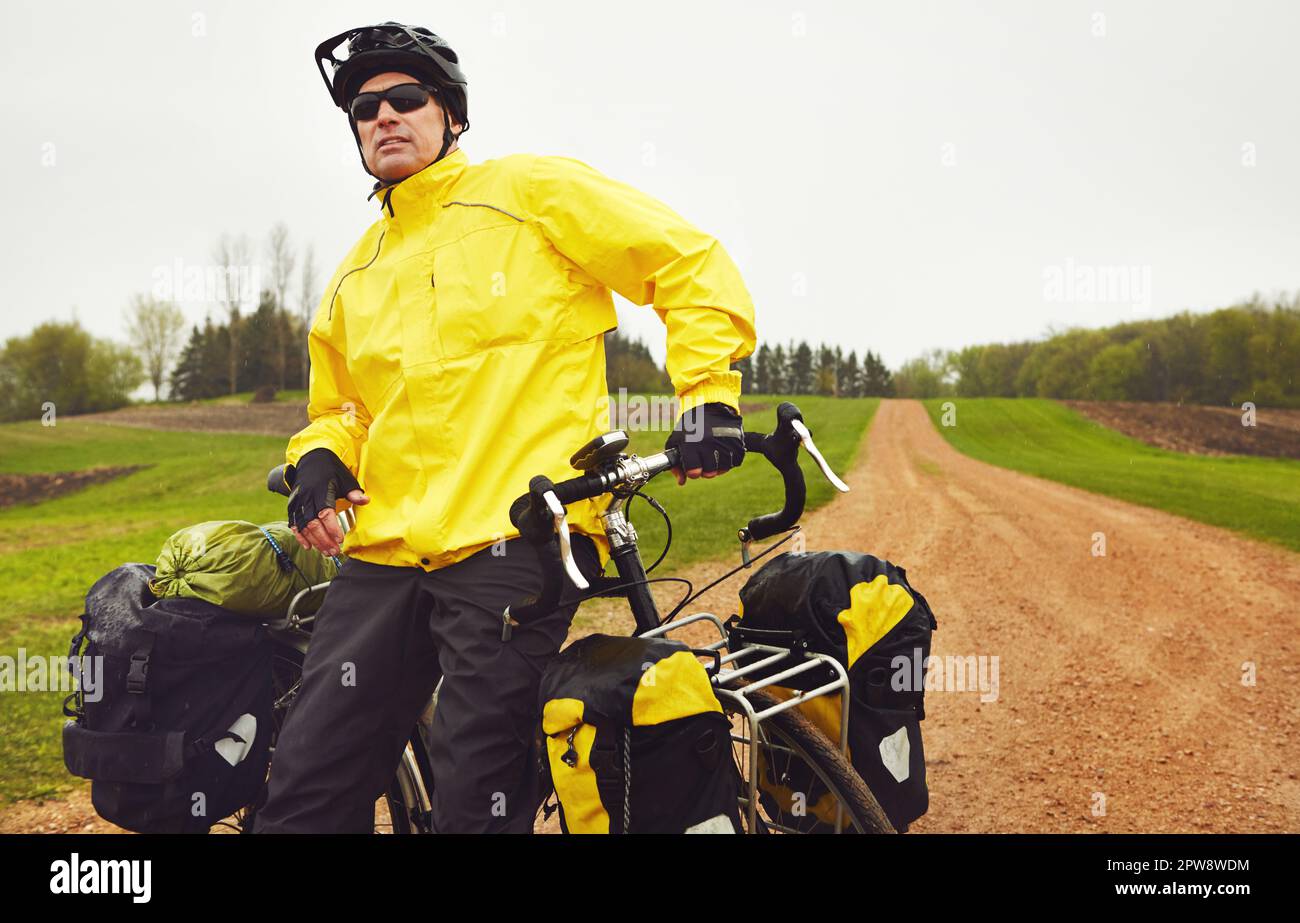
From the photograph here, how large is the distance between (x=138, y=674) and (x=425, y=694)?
2.99 feet

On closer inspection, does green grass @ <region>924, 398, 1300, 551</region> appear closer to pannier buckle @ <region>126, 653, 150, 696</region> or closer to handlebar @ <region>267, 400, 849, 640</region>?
handlebar @ <region>267, 400, 849, 640</region>

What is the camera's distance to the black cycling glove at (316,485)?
229 cm

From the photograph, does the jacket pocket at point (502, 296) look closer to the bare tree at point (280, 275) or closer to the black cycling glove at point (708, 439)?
the black cycling glove at point (708, 439)

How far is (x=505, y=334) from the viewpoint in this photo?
215 cm

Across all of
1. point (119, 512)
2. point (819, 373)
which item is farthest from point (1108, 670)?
point (819, 373)

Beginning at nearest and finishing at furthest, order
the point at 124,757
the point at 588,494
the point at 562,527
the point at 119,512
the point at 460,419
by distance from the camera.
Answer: the point at 562,527
the point at 588,494
the point at 460,419
the point at 124,757
the point at 119,512

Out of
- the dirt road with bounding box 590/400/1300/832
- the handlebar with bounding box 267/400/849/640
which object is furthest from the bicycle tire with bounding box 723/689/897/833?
the dirt road with bounding box 590/400/1300/832

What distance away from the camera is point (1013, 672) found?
6250mm

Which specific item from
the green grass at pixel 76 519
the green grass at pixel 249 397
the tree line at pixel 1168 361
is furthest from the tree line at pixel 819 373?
the green grass at pixel 76 519

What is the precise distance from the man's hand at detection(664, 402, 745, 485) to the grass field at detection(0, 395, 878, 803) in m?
4.86

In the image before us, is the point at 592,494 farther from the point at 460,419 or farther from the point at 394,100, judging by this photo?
the point at 394,100
